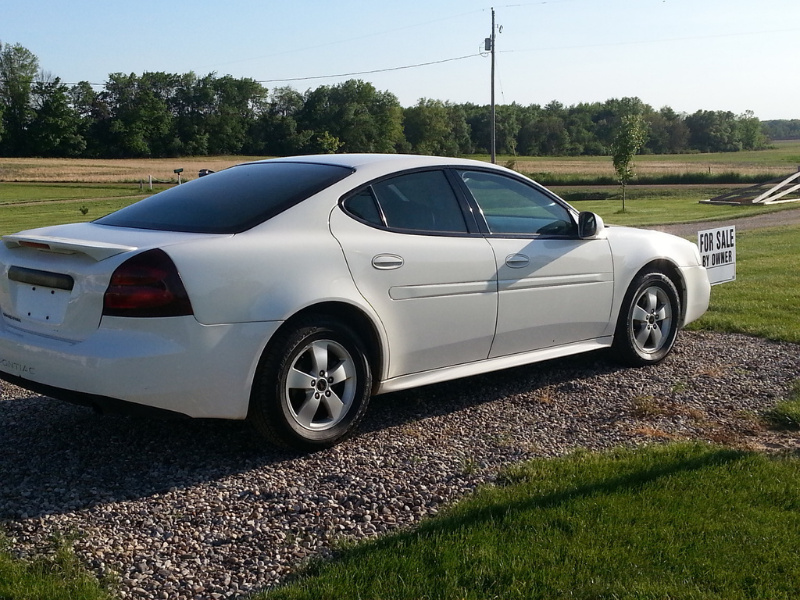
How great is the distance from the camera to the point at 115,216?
510cm

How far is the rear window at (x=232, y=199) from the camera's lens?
4.63 m

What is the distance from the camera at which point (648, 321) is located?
6.49 m

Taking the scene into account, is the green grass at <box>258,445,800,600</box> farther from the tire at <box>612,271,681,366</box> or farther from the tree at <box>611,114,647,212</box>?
the tree at <box>611,114,647,212</box>

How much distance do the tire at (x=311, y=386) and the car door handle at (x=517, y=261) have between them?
47.5 inches

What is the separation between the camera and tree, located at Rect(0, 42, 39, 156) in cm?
9075

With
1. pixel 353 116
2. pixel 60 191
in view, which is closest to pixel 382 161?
pixel 60 191

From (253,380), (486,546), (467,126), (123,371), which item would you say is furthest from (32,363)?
(467,126)

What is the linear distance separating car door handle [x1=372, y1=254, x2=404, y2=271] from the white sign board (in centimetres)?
415

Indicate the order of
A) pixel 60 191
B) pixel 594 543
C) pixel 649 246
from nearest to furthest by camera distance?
pixel 594 543 < pixel 649 246 < pixel 60 191

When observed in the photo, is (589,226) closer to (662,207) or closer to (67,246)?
(67,246)

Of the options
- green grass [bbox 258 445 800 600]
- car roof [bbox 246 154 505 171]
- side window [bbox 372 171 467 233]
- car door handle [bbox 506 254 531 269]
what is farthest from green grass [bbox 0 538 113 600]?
car door handle [bbox 506 254 531 269]

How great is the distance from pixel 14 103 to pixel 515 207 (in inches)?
3870

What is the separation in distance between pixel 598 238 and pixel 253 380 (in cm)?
283

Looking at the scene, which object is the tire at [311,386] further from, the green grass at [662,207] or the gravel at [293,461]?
the green grass at [662,207]
